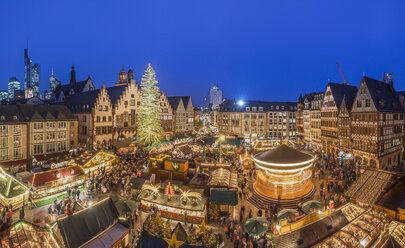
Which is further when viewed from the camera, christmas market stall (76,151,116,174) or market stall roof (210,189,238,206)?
christmas market stall (76,151,116,174)

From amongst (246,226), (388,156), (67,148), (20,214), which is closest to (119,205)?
(20,214)

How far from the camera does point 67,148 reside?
36.3m

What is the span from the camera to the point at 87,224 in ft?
30.8

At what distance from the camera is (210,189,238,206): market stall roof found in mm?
15266

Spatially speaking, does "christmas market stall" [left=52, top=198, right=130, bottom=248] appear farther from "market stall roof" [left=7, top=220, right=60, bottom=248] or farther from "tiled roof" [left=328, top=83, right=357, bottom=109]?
"tiled roof" [left=328, top=83, right=357, bottom=109]

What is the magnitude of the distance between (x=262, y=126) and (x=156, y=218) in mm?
58533

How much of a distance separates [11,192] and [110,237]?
11.9 m

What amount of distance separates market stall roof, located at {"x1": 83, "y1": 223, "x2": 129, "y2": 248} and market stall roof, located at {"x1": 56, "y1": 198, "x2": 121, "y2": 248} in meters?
0.11

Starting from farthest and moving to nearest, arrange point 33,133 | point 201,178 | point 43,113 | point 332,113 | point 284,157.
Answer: point 332,113, point 43,113, point 33,133, point 284,157, point 201,178

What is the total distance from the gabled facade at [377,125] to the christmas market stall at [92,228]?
35677 mm

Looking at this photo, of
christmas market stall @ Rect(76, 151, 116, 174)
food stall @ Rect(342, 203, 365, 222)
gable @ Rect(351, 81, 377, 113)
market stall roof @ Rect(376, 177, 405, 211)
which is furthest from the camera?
gable @ Rect(351, 81, 377, 113)

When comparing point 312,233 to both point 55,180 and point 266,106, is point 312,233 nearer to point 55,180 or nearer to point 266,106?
point 55,180

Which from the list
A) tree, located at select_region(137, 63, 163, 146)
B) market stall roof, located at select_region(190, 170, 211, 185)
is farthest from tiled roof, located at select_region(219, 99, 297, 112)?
market stall roof, located at select_region(190, 170, 211, 185)

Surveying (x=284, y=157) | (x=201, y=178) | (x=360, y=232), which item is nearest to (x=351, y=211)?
(x=360, y=232)
